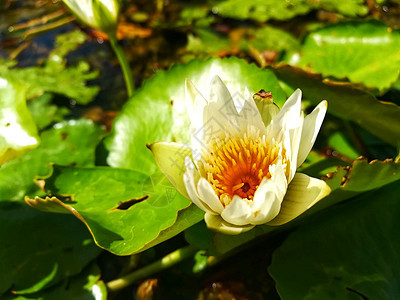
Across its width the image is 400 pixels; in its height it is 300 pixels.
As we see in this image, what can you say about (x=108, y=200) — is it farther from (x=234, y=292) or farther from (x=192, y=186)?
(x=234, y=292)

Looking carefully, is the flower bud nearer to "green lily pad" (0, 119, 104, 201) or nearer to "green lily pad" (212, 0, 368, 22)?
"green lily pad" (0, 119, 104, 201)

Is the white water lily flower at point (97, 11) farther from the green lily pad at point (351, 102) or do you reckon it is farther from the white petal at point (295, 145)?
the white petal at point (295, 145)

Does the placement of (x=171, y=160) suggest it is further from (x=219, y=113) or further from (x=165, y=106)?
(x=165, y=106)

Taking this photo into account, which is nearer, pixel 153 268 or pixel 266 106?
pixel 266 106

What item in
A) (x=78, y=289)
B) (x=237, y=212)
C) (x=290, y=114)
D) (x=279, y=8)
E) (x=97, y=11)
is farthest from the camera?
(x=279, y=8)

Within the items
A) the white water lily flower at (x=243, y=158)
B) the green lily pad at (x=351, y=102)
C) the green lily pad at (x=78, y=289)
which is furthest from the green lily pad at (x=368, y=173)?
the green lily pad at (x=78, y=289)

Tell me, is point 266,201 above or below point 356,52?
above

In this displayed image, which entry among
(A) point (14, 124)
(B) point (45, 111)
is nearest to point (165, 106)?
(A) point (14, 124)

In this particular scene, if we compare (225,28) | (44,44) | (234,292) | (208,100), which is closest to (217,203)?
(208,100)
